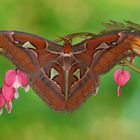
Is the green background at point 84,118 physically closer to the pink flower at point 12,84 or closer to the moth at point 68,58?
the pink flower at point 12,84

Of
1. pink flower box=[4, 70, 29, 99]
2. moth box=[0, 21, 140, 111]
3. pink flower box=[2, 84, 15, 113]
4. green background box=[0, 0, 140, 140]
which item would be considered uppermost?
moth box=[0, 21, 140, 111]

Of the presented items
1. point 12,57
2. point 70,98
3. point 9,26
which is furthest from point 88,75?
point 9,26

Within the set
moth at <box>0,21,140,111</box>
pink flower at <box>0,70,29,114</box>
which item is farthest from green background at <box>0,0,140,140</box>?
moth at <box>0,21,140,111</box>

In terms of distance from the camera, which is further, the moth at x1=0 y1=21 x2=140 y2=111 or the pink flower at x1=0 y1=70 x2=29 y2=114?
the pink flower at x1=0 y1=70 x2=29 y2=114

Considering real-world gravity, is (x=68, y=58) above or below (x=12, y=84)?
above

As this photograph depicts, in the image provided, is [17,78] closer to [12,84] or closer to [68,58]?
[12,84]

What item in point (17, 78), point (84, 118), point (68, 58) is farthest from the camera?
point (84, 118)

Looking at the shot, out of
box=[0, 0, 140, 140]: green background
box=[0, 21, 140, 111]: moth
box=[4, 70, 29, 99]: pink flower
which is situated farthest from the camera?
box=[0, 0, 140, 140]: green background

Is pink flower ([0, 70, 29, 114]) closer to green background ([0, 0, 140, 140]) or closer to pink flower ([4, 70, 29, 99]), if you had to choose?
pink flower ([4, 70, 29, 99])

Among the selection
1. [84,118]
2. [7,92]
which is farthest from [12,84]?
[84,118]

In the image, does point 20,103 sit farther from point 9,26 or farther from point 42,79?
point 42,79
